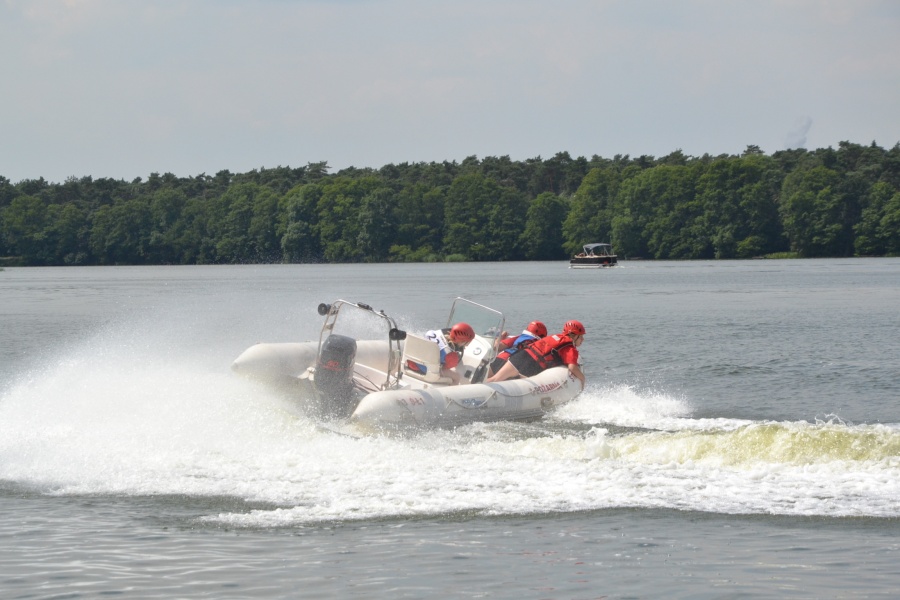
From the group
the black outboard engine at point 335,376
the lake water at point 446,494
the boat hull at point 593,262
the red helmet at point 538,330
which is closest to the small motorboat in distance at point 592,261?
the boat hull at point 593,262

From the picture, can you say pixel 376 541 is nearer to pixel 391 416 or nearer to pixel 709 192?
pixel 391 416

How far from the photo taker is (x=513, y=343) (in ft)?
48.8

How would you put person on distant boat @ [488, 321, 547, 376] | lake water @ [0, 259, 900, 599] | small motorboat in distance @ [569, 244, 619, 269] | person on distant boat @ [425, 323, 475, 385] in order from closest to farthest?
lake water @ [0, 259, 900, 599] < person on distant boat @ [425, 323, 475, 385] < person on distant boat @ [488, 321, 547, 376] < small motorboat in distance @ [569, 244, 619, 269]

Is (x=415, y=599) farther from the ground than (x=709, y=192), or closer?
closer

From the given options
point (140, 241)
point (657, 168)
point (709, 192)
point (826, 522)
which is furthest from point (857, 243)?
point (826, 522)

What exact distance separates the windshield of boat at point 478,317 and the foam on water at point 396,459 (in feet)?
7.11

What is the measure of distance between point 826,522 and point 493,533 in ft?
8.14

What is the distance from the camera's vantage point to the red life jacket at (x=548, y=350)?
14.5 m

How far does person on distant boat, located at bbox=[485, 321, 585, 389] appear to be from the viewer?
46.9 feet

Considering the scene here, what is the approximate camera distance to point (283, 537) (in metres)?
8.13

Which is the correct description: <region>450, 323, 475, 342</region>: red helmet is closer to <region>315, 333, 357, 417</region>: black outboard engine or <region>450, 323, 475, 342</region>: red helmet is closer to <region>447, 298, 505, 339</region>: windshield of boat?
<region>447, 298, 505, 339</region>: windshield of boat

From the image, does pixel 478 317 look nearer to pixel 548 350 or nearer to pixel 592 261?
pixel 548 350

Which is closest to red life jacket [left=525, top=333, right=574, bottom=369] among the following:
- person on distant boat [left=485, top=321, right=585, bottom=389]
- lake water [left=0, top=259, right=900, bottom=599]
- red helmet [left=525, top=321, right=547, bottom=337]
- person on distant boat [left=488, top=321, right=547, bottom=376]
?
person on distant boat [left=485, top=321, right=585, bottom=389]

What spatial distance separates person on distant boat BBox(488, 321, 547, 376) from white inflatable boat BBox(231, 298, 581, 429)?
0.19 m
